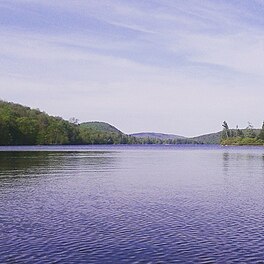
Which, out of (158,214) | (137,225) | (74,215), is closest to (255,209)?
(158,214)

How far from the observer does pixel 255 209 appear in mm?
34125

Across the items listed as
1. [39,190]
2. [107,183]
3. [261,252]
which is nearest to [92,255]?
[261,252]

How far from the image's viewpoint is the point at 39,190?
148 ft

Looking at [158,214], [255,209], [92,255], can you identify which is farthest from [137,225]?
[255,209]

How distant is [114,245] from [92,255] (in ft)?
6.57

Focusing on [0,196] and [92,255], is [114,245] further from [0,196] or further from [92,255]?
[0,196]

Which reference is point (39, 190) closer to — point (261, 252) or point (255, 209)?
point (255, 209)

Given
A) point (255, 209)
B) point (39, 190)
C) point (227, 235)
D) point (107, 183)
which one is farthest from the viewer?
point (107, 183)

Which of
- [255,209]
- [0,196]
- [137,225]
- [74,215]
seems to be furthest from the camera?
[0,196]

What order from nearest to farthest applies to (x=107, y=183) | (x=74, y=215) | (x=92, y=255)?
(x=92, y=255)
(x=74, y=215)
(x=107, y=183)

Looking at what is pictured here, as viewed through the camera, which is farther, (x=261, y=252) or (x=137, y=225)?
(x=137, y=225)

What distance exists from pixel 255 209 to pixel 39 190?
2168 cm

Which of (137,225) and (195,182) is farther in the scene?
(195,182)

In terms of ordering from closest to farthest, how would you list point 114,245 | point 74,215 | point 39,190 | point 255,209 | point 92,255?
point 92,255, point 114,245, point 74,215, point 255,209, point 39,190
